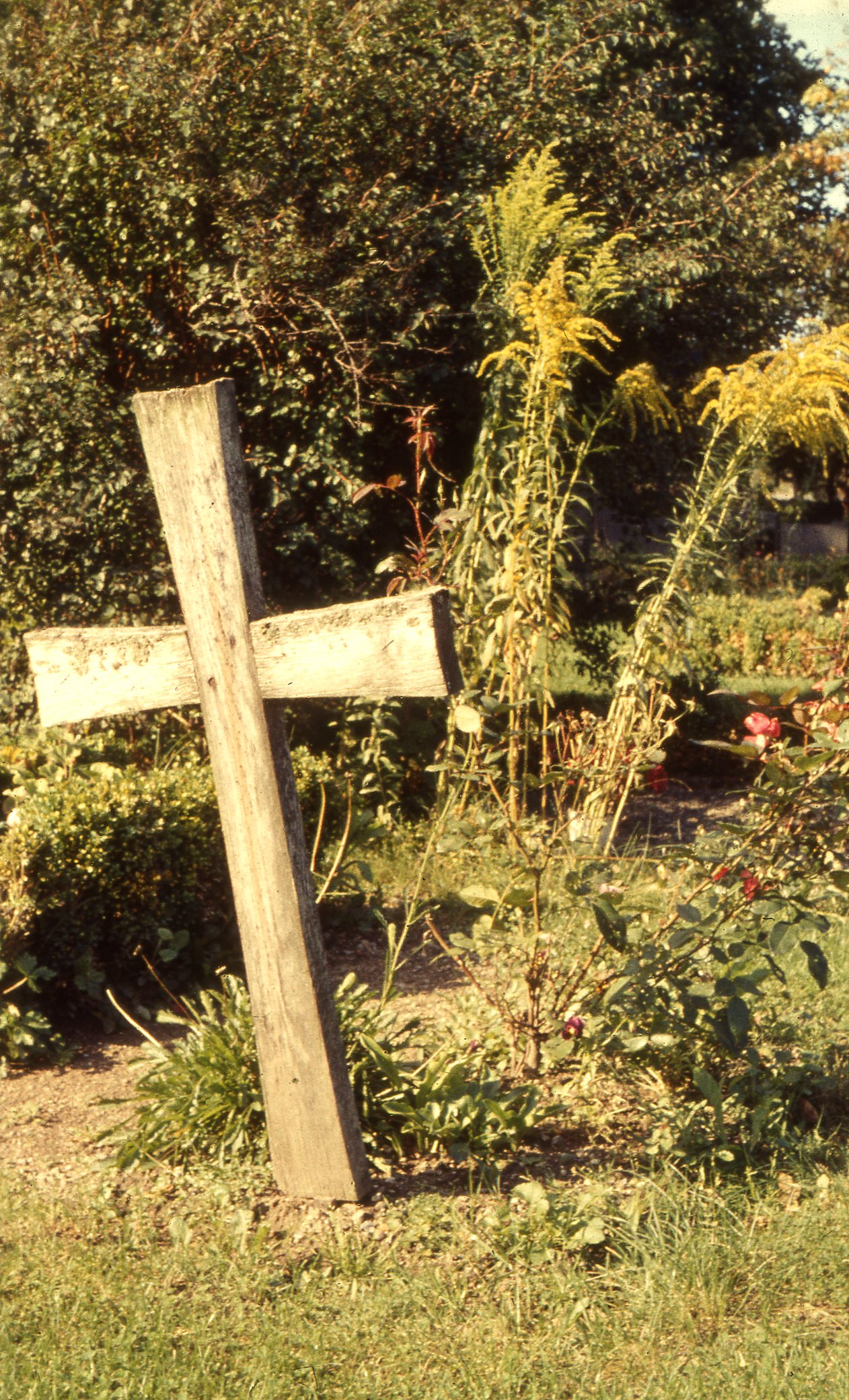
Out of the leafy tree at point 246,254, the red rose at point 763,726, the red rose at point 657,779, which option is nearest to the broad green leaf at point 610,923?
the red rose at point 763,726

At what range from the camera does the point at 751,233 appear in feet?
23.9

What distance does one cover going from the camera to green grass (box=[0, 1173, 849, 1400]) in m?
2.40

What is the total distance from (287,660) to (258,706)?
5.1 inches

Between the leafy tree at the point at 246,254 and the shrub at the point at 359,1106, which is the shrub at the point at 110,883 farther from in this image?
the leafy tree at the point at 246,254

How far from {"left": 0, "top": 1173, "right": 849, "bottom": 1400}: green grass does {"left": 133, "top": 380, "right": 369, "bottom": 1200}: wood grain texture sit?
0.26 m

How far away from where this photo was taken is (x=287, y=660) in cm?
277

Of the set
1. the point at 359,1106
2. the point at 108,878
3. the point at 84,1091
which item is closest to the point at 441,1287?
the point at 359,1106

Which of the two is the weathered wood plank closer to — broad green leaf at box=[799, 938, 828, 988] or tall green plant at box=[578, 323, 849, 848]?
broad green leaf at box=[799, 938, 828, 988]

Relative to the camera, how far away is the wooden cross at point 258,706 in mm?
2771

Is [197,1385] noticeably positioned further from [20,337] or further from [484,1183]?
[20,337]

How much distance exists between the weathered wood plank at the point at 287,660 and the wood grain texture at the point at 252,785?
0.07 metres

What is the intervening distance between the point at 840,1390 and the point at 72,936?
285 centimetres

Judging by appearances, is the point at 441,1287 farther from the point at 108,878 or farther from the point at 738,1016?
the point at 108,878

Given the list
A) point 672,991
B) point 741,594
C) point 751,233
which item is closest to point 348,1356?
point 672,991
